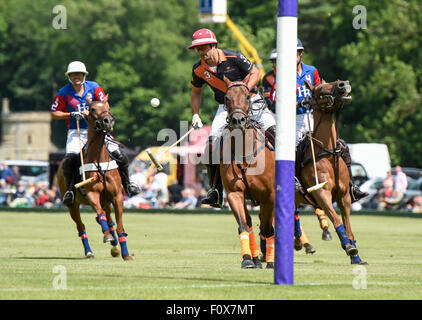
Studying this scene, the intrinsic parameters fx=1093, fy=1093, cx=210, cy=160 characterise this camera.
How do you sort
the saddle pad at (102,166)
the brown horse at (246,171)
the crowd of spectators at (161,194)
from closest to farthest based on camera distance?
the brown horse at (246,171), the saddle pad at (102,166), the crowd of spectators at (161,194)

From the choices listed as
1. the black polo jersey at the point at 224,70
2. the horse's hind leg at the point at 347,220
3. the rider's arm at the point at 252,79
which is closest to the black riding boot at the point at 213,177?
the black polo jersey at the point at 224,70

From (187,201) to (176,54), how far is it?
131 ft

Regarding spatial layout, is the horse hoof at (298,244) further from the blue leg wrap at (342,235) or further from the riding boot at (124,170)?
the blue leg wrap at (342,235)

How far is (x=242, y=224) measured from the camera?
1261 centimetres

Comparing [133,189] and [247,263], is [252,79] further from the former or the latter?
[133,189]

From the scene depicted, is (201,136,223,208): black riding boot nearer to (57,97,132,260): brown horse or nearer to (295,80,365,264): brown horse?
(295,80,365,264): brown horse

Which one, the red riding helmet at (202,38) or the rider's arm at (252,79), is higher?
the red riding helmet at (202,38)

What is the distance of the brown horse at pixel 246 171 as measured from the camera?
12617 mm

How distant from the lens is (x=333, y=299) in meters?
9.06

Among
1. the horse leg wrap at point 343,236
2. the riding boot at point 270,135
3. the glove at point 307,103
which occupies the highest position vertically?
Answer: the glove at point 307,103

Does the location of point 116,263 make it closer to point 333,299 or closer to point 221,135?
point 221,135

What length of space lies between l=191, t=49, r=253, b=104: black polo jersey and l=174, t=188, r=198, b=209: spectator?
79.2 feet

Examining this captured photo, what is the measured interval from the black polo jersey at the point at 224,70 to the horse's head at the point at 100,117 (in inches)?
73.2

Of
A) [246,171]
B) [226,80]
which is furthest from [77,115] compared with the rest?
[246,171]
